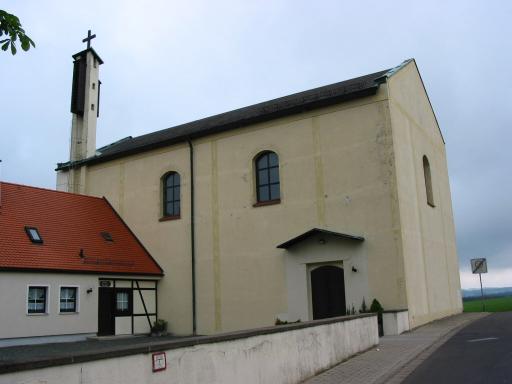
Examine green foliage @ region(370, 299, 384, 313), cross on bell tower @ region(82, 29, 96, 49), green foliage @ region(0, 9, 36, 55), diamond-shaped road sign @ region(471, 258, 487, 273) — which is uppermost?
cross on bell tower @ region(82, 29, 96, 49)

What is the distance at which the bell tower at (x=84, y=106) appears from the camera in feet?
93.2

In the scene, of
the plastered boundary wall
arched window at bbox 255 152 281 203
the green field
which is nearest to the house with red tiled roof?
arched window at bbox 255 152 281 203

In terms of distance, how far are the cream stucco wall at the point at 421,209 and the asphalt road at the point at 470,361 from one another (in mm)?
3500

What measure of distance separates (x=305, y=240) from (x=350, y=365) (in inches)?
326

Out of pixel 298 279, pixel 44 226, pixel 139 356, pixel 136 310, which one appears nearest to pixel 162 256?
pixel 136 310

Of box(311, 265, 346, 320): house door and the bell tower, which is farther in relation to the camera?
the bell tower

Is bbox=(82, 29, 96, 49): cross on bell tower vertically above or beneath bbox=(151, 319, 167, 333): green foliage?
above

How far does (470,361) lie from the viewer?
10.6m

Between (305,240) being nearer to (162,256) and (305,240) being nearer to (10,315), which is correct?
(162,256)

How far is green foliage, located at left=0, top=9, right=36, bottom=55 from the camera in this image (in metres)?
4.60

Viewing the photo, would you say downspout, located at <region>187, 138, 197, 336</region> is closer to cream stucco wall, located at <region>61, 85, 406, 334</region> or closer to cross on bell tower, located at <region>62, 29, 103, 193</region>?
cream stucco wall, located at <region>61, 85, 406, 334</region>

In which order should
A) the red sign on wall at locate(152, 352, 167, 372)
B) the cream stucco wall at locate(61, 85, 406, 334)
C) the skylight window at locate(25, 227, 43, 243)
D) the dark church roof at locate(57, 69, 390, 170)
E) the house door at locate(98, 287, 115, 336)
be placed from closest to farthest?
the red sign on wall at locate(152, 352, 167, 372)
the cream stucco wall at locate(61, 85, 406, 334)
the dark church roof at locate(57, 69, 390, 170)
the skylight window at locate(25, 227, 43, 243)
the house door at locate(98, 287, 115, 336)

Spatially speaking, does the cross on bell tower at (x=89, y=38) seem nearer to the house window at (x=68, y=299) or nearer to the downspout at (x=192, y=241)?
the downspout at (x=192, y=241)

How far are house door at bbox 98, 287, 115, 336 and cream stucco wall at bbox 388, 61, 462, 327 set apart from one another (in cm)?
1140
